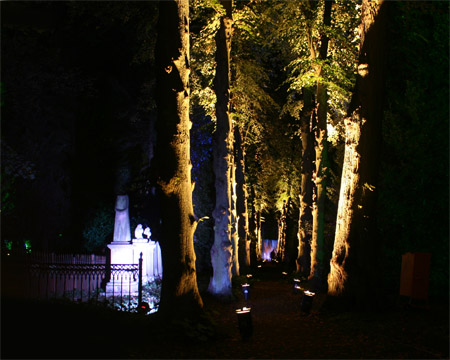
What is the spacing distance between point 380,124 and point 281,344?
5.61m

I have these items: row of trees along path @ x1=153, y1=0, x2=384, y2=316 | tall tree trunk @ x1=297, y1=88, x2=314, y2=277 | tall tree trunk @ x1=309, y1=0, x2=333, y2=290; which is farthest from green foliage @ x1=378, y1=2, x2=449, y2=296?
tall tree trunk @ x1=297, y1=88, x2=314, y2=277

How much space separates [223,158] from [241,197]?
36.7ft

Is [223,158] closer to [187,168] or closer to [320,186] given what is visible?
[320,186]

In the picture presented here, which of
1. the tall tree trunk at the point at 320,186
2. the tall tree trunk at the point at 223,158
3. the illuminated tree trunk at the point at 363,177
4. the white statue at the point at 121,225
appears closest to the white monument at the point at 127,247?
the white statue at the point at 121,225

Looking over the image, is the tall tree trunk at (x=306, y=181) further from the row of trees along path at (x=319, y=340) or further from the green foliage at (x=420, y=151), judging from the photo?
the row of trees along path at (x=319, y=340)

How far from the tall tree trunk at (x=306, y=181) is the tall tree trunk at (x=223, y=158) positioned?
6.82 m

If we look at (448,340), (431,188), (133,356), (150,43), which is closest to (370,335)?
(448,340)

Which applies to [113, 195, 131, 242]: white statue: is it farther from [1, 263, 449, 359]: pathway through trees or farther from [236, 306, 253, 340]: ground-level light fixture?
[236, 306, 253, 340]: ground-level light fixture

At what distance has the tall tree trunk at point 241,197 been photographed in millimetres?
26222

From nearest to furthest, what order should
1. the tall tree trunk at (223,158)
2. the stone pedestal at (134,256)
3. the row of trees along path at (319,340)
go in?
the row of trees along path at (319,340)
the tall tree trunk at (223,158)
the stone pedestal at (134,256)

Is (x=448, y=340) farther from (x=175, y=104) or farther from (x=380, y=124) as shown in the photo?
(x=175, y=104)

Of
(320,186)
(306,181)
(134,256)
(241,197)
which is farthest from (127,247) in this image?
(241,197)

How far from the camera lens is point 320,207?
17.2 meters

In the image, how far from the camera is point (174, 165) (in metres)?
9.57
